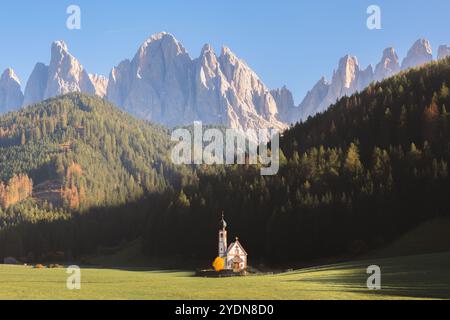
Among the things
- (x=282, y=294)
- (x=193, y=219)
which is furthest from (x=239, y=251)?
(x=282, y=294)

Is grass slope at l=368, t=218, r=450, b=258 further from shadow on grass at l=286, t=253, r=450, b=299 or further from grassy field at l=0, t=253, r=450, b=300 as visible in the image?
grassy field at l=0, t=253, r=450, b=300

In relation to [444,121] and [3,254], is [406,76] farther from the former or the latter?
[3,254]

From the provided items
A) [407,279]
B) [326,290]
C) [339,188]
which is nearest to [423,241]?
[339,188]

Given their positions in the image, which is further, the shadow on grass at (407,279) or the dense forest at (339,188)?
the dense forest at (339,188)

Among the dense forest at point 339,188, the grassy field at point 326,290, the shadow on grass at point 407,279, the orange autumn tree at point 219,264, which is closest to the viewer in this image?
the grassy field at point 326,290

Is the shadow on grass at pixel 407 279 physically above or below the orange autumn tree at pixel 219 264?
above

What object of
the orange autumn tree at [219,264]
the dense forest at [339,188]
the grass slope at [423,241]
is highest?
the dense forest at [339,188]

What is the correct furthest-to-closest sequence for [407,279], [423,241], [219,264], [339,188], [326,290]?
[339,188]
[219,264]
[423,241]
[407,279]
[326,290]

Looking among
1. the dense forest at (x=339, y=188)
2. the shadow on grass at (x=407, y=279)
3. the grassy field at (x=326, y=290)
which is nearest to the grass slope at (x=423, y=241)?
the dense forest at (x=339, y=188)

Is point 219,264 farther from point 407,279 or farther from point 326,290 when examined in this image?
point 326,290

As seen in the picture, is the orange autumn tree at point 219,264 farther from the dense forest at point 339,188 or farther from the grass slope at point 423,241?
the grass slope at point 423,241

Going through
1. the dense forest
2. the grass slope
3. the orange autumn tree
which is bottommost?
the orange autumn tree

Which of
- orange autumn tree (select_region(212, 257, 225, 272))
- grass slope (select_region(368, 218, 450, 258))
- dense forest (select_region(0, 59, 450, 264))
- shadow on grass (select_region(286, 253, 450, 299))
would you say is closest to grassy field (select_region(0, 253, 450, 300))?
shadow on grass (select_region(286, 253, 450, 299))

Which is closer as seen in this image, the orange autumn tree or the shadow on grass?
the shadow on grass
